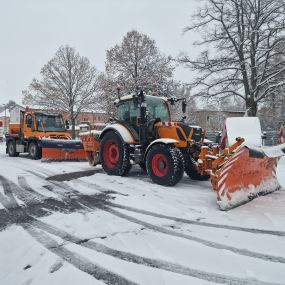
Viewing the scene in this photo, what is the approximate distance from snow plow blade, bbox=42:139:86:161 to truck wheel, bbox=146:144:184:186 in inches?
233

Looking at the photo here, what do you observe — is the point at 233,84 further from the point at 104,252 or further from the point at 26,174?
the point at 104,252

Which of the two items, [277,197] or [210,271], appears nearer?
[210,271]

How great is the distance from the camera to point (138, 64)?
22.8 metres

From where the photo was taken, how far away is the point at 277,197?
5.83 metres

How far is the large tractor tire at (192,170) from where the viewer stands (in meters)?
7.46

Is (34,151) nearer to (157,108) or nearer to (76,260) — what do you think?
(157,108)

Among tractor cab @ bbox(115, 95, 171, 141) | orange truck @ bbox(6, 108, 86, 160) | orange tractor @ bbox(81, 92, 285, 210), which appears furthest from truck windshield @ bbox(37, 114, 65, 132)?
tractor cab @ bbox(115, 95, 171, 141)

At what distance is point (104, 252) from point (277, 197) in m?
3.95

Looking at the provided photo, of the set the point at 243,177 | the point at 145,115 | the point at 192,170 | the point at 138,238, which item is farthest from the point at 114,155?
the point at 138,238

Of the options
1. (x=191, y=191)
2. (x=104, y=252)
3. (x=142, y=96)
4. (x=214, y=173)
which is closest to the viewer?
(x=104, y=252)

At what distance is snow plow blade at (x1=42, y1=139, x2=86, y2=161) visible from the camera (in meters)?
12.2

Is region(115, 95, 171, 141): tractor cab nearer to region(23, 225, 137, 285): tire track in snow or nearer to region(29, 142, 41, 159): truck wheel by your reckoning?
region(23, 225, 137, 285): tire track in snow

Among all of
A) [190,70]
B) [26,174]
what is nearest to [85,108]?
[190,70]

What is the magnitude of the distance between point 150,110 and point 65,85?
21.5 m
